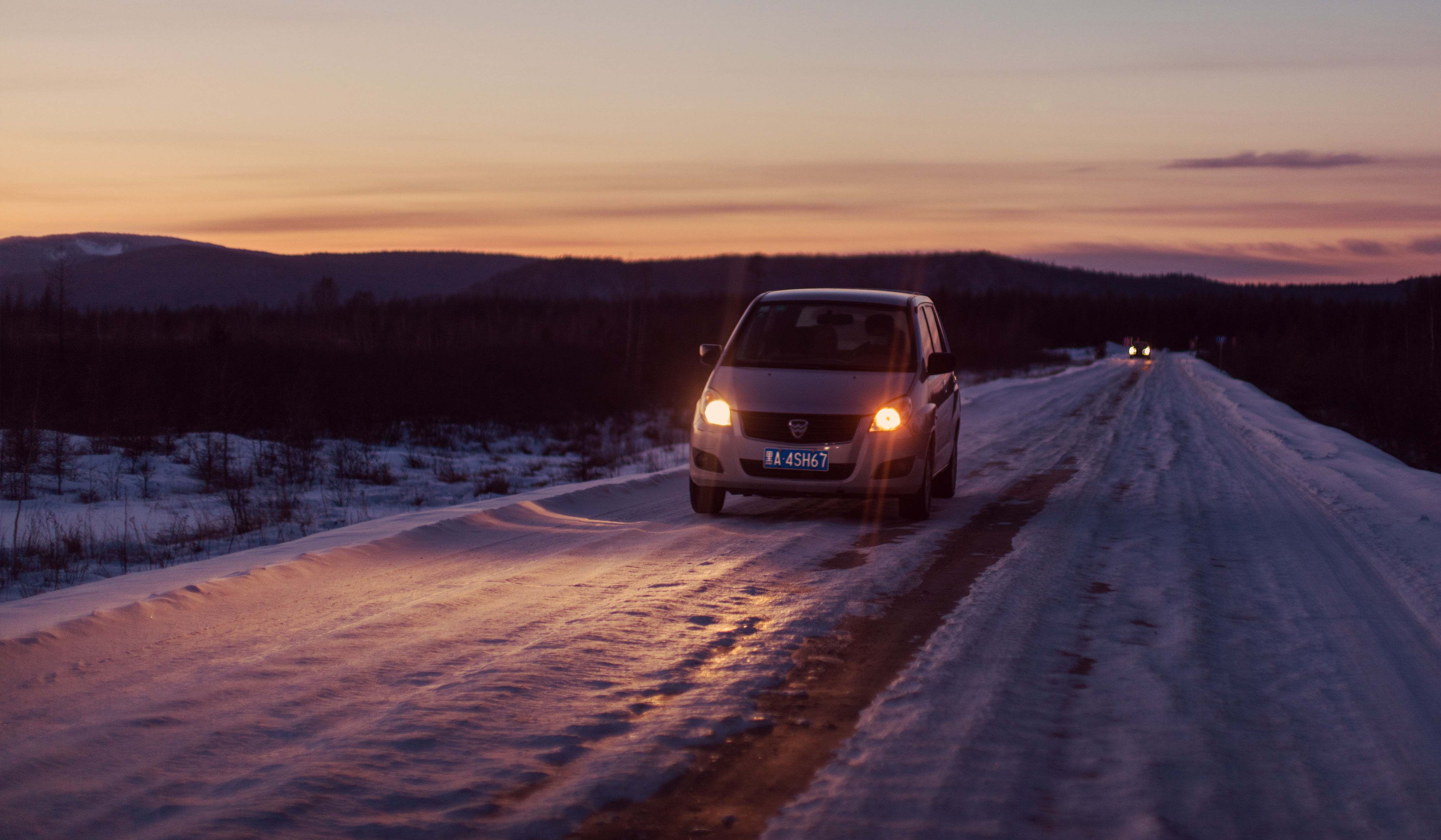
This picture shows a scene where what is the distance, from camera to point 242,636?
213 inches

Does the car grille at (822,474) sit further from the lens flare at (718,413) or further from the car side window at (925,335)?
the car side window at (925,335)

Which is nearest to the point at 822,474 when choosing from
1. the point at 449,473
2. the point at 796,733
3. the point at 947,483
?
the point at 947,483

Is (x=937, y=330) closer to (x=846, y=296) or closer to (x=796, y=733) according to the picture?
(x=846, y=296)

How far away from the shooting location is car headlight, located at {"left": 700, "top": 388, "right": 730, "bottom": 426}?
9844 millimetres

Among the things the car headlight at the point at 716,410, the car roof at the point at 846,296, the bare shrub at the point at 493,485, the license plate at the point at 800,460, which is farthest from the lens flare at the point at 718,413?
the bare shrub at the point at 493,485

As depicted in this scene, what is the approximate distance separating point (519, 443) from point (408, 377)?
7.08 metres

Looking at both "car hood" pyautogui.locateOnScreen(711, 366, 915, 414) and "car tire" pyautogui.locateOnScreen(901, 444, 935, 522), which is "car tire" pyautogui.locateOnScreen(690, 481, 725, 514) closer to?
"car hood" pyautogui.locateOnScreen(711, 366, 915, 414)

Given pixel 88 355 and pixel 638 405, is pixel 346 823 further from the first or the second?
pixel 638 405

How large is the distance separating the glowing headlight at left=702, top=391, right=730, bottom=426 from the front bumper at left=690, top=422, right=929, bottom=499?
6 centimetres

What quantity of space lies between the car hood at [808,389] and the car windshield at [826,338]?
0.18 metres

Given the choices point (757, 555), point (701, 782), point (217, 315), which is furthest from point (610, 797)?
point (217, 315)

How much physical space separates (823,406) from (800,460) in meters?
0.54

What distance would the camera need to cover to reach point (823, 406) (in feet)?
31.7

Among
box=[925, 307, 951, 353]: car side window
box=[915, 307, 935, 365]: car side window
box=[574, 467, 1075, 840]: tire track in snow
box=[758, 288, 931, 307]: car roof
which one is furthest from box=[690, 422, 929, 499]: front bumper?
box=[925, 307, 951, 353]: car side window
